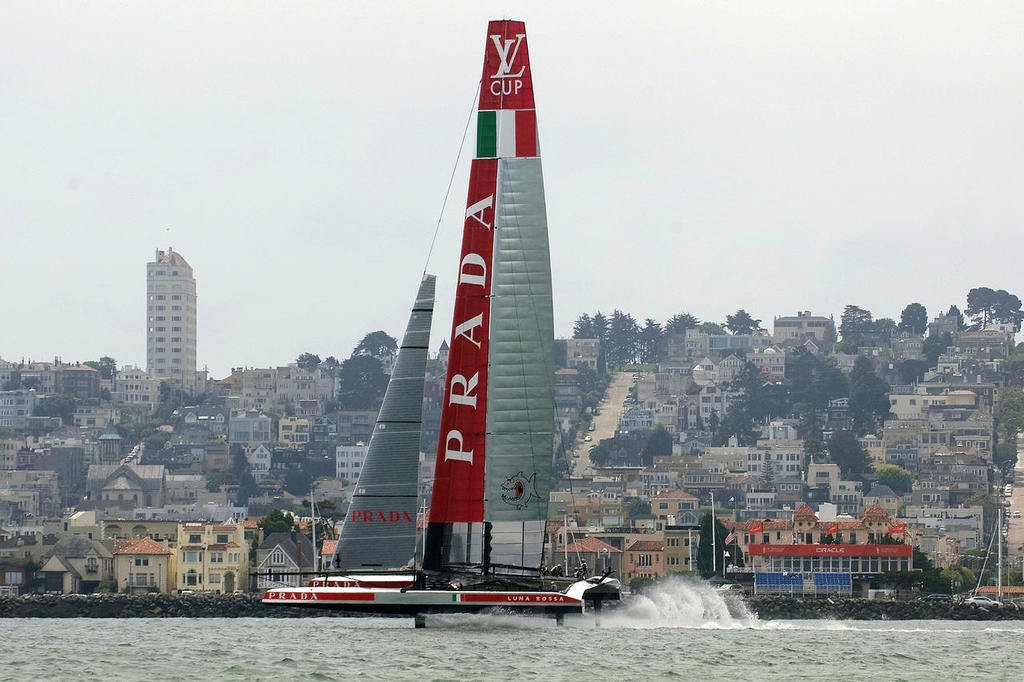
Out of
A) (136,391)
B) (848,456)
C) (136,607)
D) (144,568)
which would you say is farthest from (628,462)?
(136,607)

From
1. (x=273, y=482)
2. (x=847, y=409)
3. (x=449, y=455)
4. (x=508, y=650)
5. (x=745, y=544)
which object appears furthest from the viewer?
(x=847, y=409)

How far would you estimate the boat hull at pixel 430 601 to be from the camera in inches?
1158

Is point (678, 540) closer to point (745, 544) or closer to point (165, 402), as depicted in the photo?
point (745, 544)

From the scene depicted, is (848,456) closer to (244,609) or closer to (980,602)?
(980,602)

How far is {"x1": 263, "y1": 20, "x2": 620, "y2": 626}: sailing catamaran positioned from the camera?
29750 millimetres

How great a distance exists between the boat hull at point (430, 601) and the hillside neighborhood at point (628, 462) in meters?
43.5

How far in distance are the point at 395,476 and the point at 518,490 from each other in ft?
10.2

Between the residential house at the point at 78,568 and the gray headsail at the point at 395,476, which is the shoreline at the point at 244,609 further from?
the gray headsail at the point at 395,476

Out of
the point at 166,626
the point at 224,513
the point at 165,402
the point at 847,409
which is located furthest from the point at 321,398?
the point at 166,626

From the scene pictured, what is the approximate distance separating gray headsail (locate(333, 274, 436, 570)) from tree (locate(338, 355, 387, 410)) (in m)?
141

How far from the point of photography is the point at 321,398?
181 m

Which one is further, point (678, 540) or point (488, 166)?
point (678, 540)

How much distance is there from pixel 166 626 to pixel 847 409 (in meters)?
124

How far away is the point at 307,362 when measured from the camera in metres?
192
